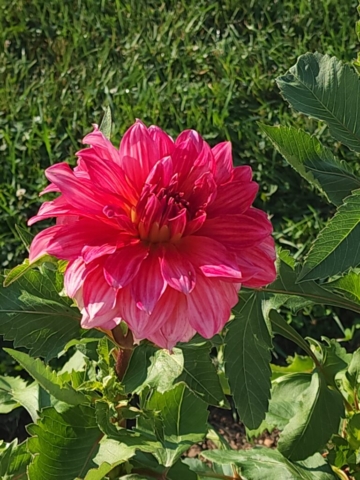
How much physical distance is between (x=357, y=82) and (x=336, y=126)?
56mm

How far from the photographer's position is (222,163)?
781 millimetres

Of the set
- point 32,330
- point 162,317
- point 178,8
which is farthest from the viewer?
point 178,8

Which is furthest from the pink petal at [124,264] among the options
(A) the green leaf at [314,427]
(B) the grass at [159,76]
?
(B) the grass at [159,76]

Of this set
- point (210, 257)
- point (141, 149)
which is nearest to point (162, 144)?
point (141, 149)

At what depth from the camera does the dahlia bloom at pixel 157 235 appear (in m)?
0.71

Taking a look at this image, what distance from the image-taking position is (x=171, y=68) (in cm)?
245

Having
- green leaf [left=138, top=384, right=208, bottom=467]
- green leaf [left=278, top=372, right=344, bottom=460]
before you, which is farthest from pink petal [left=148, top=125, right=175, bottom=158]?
green leaf [left=278, top=372, right=344, bottom=460]

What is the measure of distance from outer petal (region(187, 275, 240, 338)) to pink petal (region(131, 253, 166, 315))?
3cm

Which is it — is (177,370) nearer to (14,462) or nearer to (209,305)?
(209,305)

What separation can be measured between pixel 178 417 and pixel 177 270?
1.13 feet

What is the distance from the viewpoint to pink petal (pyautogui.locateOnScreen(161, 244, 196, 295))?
2.29 ft

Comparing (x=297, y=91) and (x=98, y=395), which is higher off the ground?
(x=297, y=91)

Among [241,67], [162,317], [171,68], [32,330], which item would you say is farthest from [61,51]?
[162,317]

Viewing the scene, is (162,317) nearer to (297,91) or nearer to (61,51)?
(297,91)
